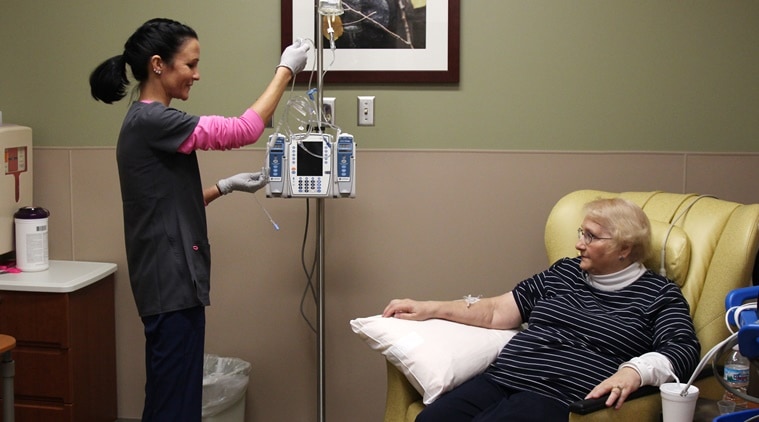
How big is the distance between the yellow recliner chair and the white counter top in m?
1.19

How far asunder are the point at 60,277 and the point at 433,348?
142 cm

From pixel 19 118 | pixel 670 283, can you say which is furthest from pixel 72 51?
pixel 670 283

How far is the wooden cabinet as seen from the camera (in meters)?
2.95

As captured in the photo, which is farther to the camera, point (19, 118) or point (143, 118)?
point (19, 118)

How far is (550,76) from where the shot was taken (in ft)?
9.96

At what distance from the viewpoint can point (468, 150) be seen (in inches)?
122

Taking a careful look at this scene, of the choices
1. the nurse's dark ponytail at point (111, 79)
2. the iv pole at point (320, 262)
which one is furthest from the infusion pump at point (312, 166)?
the nurse's dark ponytail at point (111, 79)

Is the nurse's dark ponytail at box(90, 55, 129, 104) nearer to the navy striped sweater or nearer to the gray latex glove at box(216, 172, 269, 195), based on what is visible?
the gray latex glove at box(216, 172, 269, 195)

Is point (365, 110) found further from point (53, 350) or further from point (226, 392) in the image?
point (53, 350)

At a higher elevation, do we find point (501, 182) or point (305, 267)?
point (501, 182)

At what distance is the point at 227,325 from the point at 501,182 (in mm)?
1168

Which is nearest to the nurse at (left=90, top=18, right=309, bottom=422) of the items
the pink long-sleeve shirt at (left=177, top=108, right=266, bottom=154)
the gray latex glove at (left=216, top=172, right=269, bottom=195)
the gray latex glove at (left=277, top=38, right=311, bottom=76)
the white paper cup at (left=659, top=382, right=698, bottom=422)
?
the pink long-sleeve shirt at (left=177, top=108, right=266, bottom=154)

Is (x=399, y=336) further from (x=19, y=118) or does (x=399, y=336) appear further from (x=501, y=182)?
(x=19, y=118)

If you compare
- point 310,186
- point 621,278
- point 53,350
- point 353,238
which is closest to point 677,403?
point 621,278
